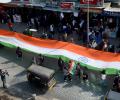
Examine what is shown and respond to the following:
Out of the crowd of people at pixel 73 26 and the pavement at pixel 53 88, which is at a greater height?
the crowd of people at pixel 73 26

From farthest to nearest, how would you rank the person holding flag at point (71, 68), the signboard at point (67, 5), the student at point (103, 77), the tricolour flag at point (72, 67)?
the signboard at point (67, 5) < the tricolour flag at point (72, 67) < the person holding flag at point (71, 68) < the student at point (103, 77)

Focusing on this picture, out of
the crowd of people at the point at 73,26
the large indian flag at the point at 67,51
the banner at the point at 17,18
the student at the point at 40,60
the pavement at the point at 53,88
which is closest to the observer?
the pavement at the point at 53,88

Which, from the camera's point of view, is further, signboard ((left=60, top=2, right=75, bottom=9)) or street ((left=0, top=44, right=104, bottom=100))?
signboard ((left=60, top=2, right=75, bottom=9))

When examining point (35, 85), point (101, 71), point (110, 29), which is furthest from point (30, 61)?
point (110, 29)

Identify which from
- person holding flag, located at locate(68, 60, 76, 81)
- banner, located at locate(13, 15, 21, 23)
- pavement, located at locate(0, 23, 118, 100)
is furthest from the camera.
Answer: banner, located at locate(13, 15, 21, 23)

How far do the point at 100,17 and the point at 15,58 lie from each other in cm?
1144

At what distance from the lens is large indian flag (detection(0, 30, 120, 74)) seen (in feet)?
87.1

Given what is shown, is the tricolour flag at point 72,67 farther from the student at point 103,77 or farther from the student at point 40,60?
the student at point 40,60

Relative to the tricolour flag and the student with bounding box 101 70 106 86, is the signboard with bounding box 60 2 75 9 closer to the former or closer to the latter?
the tricolour flag

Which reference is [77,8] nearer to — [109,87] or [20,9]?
[20,9]

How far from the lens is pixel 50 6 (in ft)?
120

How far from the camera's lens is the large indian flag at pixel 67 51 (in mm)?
26544

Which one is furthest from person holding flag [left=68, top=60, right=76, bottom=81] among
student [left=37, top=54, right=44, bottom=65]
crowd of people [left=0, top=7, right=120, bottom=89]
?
student [left=37, top=54, right=44, bottom=65]

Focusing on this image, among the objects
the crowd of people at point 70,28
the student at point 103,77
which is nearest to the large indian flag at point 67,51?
the student at point 103,77
